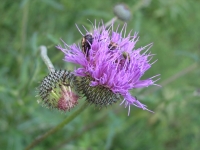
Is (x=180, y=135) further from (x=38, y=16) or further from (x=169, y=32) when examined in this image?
(x=38, y=16)

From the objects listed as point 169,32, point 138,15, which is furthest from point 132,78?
point 169,32

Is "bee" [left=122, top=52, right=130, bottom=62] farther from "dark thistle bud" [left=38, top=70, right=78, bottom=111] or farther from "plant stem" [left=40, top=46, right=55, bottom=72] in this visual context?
"plant stem" [left=40, top=46, right=55, bottom=72]

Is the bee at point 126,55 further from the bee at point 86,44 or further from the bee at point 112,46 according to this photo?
the bee at point 86,44

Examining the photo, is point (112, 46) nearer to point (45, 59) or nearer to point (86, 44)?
point (86, 44)

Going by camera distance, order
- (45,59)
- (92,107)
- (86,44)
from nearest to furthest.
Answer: (86,44)
(45,59)
(92,107)

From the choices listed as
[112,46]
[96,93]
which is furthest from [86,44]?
[96,93]
